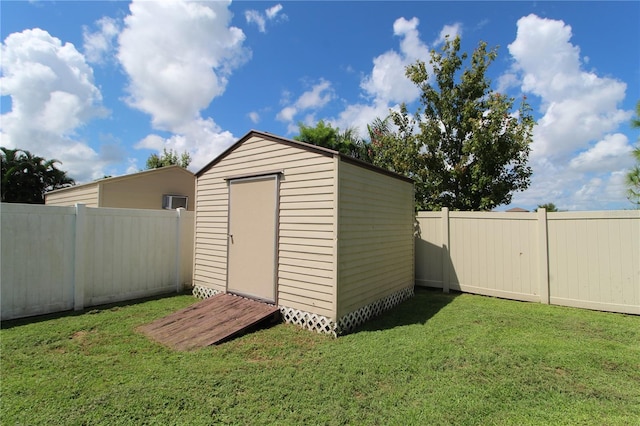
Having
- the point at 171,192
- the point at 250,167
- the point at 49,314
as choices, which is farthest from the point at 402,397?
the point at 171,192

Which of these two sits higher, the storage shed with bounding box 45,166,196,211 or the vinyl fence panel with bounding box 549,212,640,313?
the storage shed with bounding box 45,166,196,211

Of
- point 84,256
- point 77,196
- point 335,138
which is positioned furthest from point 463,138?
point 77,196

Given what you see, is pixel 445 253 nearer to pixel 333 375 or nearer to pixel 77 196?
pixel 333 375

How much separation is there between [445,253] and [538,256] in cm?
190

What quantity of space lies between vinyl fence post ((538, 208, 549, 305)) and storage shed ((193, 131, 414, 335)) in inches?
106

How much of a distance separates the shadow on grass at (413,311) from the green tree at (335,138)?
9.70m

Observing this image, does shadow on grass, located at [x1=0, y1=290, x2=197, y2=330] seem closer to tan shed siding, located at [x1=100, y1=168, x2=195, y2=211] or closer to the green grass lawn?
the green grass lawn

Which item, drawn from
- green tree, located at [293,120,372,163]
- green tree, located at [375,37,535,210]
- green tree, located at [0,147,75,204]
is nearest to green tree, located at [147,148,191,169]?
green tree, located at [0,147,75,204]

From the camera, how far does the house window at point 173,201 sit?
37.6ft

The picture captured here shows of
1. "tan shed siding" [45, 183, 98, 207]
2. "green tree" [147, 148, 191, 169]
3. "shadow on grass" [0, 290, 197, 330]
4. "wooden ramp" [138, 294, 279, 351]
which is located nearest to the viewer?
"wooden ramp" [138, 294, 279, 351]

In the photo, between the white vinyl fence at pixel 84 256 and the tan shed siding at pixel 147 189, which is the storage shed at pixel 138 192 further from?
the white vinyl fence at pixel 84 256

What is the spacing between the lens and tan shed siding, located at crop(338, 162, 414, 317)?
4508 mm

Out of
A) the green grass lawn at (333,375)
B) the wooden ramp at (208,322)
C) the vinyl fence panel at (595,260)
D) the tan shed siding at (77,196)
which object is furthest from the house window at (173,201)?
the vinyl fence panel at (595,260)

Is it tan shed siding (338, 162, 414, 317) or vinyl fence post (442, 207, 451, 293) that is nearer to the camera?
tan shed siding (338, 162, 414, 317)
